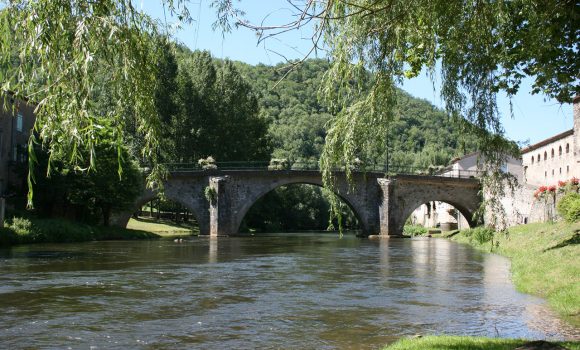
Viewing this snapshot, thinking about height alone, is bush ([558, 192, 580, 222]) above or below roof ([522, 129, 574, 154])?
below

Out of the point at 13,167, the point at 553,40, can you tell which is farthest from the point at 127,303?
the point at 13,167

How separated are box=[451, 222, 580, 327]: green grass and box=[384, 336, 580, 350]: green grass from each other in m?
2.14

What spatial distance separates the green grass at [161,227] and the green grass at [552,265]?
31.5 m

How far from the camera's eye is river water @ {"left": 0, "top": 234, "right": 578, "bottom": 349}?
8688mm

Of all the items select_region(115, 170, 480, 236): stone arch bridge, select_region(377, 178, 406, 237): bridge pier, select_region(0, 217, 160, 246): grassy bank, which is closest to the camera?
select_region(0, 217, 160, 246): grassy bank

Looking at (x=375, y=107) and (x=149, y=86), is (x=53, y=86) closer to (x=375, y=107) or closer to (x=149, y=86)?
(x=149, y=86)

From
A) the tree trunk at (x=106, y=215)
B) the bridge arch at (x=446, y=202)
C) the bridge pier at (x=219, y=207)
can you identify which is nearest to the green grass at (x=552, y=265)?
the bridge arch at (x=446, y=202)

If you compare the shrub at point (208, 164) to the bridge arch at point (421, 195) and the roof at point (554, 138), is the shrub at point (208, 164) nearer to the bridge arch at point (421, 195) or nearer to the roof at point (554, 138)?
the bridge arch at point (421, 195)

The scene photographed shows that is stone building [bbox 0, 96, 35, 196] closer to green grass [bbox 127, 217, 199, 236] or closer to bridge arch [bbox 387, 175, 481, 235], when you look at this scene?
green grass [bbox 127, 217, 199, 236]

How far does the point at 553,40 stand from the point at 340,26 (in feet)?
10.2

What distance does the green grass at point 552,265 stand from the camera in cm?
1104

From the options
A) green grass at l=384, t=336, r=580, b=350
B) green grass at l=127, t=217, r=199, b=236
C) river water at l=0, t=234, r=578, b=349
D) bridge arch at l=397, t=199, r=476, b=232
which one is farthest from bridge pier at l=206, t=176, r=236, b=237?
green grass at l=384, t=336, r=580, b=350

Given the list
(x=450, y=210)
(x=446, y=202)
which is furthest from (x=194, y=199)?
(x=450, y=210)

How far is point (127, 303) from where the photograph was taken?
11.7 metres
